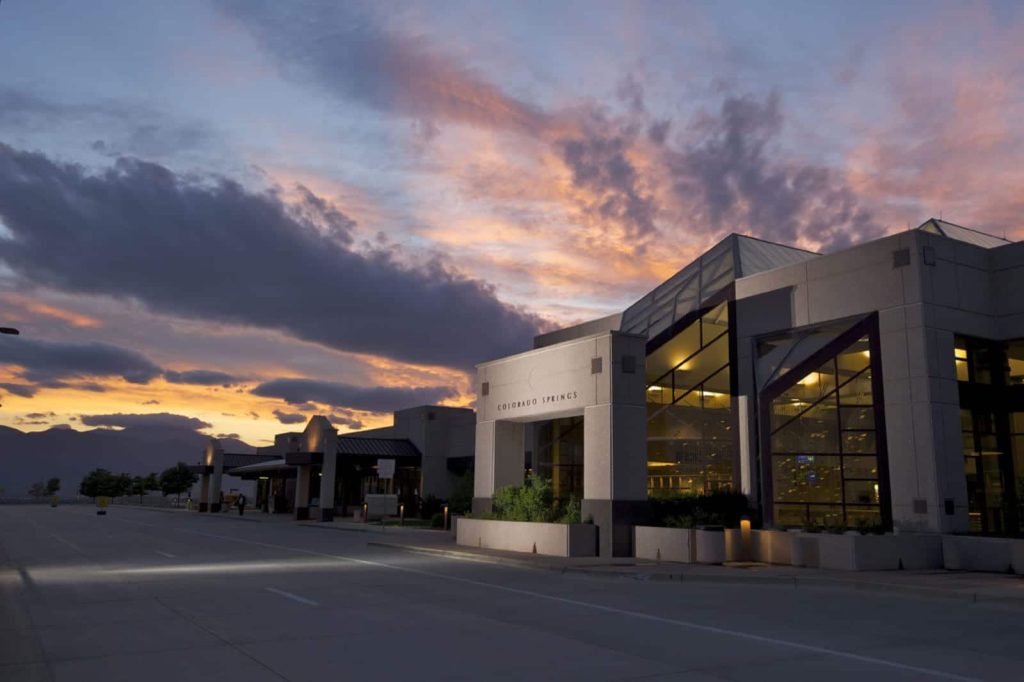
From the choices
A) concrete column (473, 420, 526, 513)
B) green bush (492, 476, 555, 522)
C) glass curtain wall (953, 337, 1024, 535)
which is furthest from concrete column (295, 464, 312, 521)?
glass curtain wall (953, 337, 1024, 535)

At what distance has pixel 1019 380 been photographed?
25.4 m

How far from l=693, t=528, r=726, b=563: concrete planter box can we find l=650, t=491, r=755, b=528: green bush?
4.13 ft

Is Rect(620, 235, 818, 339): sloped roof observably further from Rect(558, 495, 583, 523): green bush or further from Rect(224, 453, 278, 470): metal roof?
Rect(224, 453, 278, 470): metal roof

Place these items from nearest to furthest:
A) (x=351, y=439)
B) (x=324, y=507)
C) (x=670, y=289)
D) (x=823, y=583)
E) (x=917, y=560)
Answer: (x=823, y=583) < (x=917, y=560) < (x=670, y=289) < (x=324, y=507) < (x=351, y=439)

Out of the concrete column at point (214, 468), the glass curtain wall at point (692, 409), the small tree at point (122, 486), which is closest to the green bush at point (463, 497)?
the glass curtain wall at point (692, 409)

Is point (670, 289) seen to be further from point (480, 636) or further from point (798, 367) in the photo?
point (480, 636)

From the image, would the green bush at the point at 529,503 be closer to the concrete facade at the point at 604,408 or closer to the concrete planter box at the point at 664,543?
the concrete facade at the point at 604,408

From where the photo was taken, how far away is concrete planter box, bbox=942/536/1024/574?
62.6 feet

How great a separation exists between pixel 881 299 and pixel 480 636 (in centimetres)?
1963

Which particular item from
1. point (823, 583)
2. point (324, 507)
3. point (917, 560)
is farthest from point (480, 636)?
point (324, 507)

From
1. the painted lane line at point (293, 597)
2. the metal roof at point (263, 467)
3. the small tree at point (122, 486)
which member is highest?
the metal roof at point (263, 467)

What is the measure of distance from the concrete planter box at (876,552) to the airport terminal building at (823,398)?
58.1 inches

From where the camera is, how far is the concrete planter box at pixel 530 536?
75.8 feet

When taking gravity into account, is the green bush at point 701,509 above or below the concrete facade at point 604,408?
below
